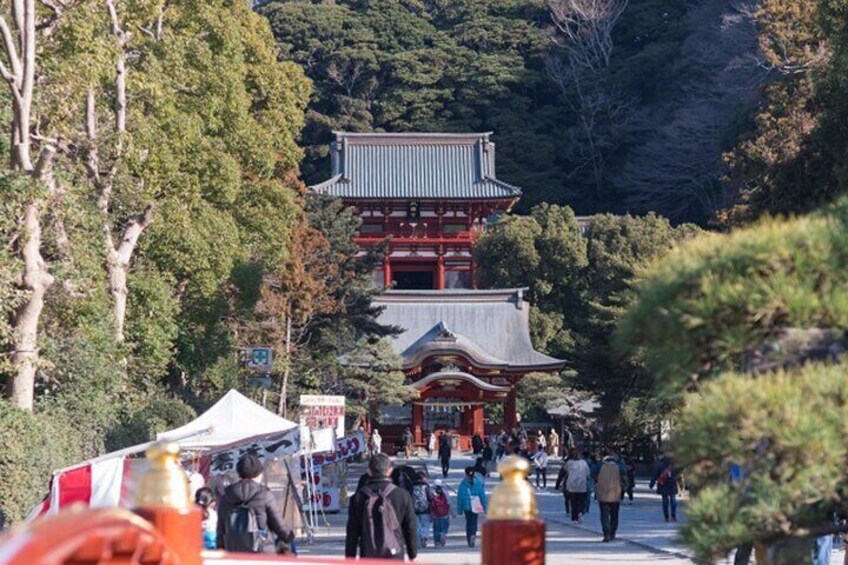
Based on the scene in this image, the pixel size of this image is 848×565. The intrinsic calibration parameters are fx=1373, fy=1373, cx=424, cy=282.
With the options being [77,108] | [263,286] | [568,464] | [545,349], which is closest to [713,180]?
[545,349]

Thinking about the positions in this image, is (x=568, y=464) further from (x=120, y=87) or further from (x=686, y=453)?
(x=686, y=453)

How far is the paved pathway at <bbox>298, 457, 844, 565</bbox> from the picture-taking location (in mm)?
16078

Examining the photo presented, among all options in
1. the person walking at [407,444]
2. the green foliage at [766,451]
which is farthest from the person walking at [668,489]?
the person walking at [407,444]

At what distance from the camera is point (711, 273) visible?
152 inches

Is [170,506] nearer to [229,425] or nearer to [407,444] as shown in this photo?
[229,425]

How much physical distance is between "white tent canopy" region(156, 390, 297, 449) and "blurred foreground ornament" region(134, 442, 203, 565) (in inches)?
490

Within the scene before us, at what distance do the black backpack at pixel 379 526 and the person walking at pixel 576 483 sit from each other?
1335cm

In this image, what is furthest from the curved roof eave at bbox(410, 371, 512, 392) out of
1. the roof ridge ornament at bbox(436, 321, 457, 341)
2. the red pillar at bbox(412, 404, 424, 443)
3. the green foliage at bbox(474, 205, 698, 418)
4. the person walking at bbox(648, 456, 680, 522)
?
the person walking at bbox(648, 456, 680, 522)

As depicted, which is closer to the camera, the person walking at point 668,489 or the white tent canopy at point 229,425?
the white tent canopy at point 229,425

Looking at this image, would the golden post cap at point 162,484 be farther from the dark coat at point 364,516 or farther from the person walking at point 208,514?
the person walking at point 208,514

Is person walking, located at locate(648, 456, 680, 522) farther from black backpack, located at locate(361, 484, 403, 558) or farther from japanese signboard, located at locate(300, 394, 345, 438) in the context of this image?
black backpack, located at locate(361, 484, 403, 558)

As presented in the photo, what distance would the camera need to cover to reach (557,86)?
70.2 meters

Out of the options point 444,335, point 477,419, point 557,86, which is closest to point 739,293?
point 477,419

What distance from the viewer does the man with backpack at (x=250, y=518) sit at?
27.7 ft
